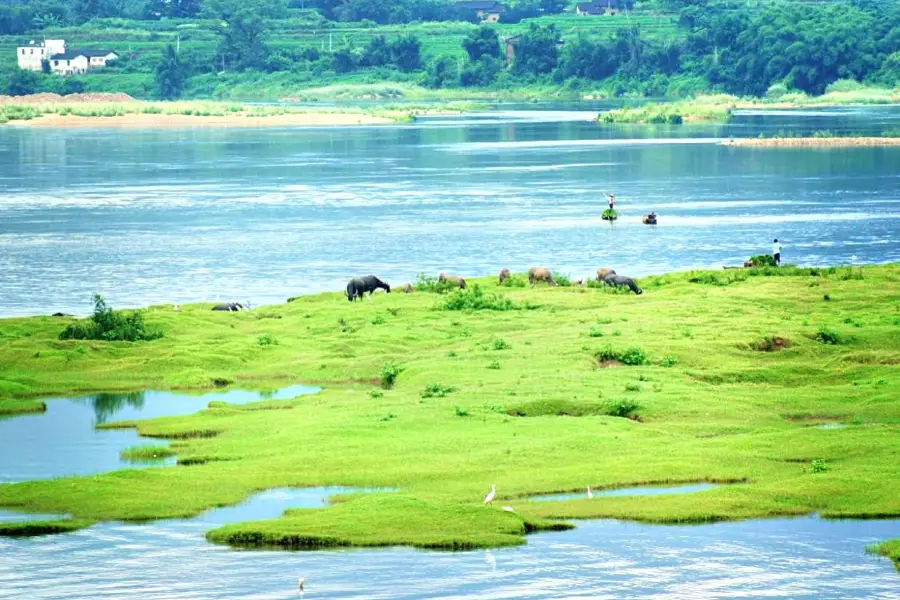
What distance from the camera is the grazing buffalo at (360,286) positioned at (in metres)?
50.0

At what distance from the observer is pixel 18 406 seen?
3709 cm

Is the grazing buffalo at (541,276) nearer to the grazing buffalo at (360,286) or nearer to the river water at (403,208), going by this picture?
the grazing buffalo at (360,286)

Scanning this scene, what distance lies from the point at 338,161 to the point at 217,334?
3090 inches

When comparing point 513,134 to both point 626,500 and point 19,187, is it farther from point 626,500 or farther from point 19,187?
point 626,500

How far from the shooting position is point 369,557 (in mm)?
24281

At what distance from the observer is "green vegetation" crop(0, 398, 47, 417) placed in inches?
1449

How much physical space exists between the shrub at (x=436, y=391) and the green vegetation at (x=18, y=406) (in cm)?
869

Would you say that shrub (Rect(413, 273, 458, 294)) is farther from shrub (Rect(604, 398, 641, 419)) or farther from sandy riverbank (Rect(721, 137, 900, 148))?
sandy riverbank (Rect(721, 137, 900, 148))

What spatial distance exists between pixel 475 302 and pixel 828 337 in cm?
1102

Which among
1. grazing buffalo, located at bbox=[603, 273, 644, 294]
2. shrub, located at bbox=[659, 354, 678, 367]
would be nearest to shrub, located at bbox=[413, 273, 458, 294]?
grazing buffalo, located at bbox=[603, 273, 644, 294]

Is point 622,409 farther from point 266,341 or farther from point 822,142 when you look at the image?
point 822,142

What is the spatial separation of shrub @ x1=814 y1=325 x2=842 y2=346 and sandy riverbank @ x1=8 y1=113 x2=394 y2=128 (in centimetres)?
13802

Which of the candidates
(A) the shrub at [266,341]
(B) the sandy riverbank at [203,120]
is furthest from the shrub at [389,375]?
(B) the sandy riverbank at [203,120]

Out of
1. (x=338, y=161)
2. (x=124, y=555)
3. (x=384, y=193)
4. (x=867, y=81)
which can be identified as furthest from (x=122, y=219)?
(x=867, y=81)
